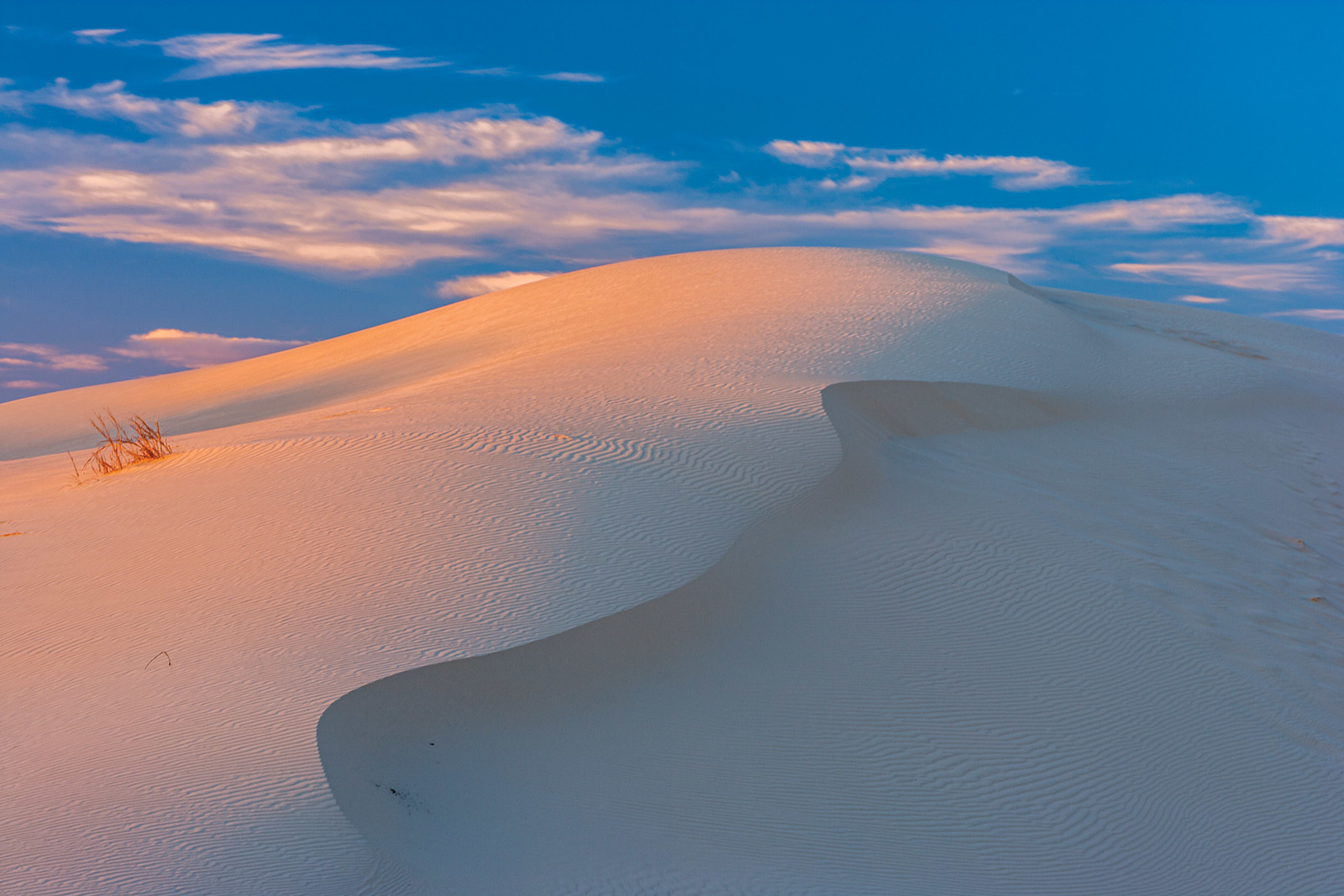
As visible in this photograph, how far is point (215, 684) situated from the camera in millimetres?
4492

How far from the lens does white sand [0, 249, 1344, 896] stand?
4031mm

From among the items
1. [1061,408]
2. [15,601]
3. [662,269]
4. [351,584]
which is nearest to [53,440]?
[662,269]

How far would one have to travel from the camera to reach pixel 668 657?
5.22m

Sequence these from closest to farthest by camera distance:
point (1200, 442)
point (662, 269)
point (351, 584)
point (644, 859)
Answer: point (644, 859)
point (351, 584)
point (1200, 442)
point (662, 269)

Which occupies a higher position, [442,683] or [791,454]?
[791,454]

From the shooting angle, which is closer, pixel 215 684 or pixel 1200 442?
pixel 215 684

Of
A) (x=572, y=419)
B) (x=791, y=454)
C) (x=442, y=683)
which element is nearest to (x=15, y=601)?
(x=442, y=683)

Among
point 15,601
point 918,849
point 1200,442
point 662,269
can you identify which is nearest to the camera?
Result: point 918,849

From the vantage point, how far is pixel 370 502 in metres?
6.12

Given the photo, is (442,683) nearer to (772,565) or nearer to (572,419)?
(772,565)

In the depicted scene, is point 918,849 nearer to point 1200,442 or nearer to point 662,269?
point 1200,442

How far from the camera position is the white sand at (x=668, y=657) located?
4.03 meters

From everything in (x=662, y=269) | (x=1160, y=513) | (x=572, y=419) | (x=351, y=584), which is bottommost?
(x=1160, y=513)

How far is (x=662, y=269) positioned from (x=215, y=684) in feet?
45.2
